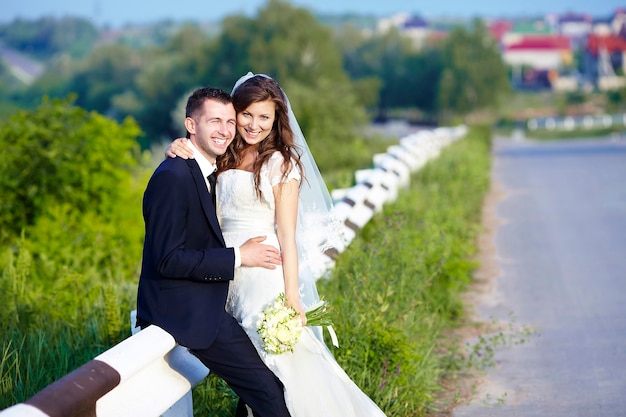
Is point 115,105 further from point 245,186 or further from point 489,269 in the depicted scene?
point 245,186

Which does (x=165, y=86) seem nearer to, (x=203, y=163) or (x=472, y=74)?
(x=472, y=74)

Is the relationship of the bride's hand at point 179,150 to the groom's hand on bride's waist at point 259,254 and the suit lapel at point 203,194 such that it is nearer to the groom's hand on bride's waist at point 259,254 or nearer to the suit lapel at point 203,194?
the suit lapel at point 203,194

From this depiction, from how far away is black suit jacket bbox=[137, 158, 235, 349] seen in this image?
390cm

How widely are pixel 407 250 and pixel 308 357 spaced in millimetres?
2858

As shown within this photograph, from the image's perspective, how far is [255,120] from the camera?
448 cm

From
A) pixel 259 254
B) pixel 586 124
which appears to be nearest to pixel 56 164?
pixel 259 254

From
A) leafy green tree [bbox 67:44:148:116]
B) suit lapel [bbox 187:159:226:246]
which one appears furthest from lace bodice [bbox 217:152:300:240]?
leafy green tree [bbox 67:44:148:116]

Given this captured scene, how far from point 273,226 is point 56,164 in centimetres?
731

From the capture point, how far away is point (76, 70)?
4102 inches

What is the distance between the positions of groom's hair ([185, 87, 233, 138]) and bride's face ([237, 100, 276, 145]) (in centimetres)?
20

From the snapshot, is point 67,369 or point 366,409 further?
point 67,369

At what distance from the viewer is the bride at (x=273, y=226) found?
430 centimetres

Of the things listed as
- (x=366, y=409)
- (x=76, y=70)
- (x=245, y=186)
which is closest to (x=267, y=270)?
(x=245, y=186)

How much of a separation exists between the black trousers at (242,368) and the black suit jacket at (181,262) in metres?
0.10
